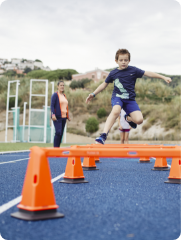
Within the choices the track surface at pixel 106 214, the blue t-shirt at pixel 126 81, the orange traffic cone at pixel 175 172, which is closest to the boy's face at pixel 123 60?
the blue t-shirt at pixel 126 81

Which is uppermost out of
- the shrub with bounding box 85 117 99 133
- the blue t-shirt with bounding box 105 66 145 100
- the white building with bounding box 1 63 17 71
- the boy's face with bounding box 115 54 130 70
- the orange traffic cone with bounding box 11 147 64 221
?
the white building with bounding box 1 63 17 71

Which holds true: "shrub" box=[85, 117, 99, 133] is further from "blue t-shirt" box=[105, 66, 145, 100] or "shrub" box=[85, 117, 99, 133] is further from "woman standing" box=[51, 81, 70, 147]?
"blue t-shirt" box=[105, 66, 145, 100]

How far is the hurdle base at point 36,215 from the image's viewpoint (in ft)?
8.83

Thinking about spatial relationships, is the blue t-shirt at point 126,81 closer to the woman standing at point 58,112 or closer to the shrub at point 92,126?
the woman standing at point 58,112

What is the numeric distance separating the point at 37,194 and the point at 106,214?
26.7 inches

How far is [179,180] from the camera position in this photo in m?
4.91

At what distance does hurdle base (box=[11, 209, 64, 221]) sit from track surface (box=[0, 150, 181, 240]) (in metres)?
0.05

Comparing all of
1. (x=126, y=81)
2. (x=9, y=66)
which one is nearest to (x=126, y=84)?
(x=126, y=81)

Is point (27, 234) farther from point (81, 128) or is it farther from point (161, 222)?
point (81, 128)

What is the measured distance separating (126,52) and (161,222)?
12.9ft

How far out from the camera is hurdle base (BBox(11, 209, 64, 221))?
269cm

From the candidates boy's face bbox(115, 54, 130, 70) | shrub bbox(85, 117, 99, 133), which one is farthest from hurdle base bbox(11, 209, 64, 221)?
shrub bbox(85, 117, 99, 133)

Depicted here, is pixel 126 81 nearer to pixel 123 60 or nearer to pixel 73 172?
pixel 123 60

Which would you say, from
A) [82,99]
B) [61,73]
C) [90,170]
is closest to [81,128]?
[82,99]
